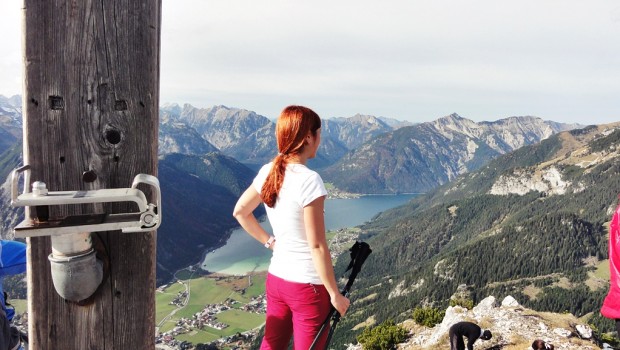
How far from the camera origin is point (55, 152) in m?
2.04

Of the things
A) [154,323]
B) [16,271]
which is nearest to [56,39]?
[154,323]

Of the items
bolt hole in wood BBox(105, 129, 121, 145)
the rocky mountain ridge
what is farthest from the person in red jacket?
A: the rocky mountain ridge

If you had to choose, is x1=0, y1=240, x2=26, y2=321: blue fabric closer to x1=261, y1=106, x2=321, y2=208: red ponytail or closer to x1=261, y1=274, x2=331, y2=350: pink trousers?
x1=261, y1=274, x2=331, y2=350: pink trousers

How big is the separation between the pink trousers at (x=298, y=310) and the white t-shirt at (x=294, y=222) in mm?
113

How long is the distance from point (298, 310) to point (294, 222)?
972 mm

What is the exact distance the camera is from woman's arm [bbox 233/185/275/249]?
4.50 meters

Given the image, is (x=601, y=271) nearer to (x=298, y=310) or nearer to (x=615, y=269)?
(x=615, y=269)

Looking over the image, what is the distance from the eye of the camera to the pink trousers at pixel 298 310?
13.3 feet

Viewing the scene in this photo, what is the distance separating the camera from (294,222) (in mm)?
3936

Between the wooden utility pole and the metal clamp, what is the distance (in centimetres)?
11

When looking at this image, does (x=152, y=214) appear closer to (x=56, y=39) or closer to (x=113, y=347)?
(x=113, y=347)

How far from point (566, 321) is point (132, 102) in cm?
1714

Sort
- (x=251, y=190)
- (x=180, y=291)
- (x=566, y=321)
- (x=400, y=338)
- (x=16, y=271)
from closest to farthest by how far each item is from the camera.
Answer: (x=251, y=190)
(x=16, y=271)
(x=566, y=321)
(x=400, y=338)
(x=180, y=291)

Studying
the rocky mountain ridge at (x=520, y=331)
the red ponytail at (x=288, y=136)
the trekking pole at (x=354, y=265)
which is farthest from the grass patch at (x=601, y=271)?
the red ponytail at (x=288, y=136)
